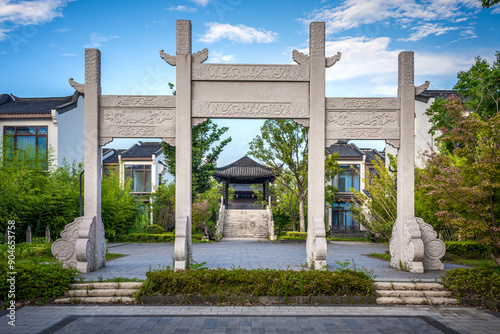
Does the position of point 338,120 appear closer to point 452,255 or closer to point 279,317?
point 279,317

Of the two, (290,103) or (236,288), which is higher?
(290,103)

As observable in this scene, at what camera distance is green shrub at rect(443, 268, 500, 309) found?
6.39 metres

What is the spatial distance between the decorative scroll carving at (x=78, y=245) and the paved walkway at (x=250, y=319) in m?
1.53

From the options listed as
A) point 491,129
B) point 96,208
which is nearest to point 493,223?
point 491,129

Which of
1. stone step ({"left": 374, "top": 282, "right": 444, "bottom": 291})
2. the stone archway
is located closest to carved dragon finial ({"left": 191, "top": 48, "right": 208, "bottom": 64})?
the stone archway

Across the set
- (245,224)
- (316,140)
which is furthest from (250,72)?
(245,224)

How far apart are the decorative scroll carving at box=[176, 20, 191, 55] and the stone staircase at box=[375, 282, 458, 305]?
18.5 feet

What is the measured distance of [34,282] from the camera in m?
6.57

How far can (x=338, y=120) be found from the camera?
833cm

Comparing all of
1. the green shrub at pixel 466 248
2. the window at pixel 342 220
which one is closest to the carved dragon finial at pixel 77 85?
the green shrub at pixel 466 248

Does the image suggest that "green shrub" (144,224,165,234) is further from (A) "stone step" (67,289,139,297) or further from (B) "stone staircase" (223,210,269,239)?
(A) "stone step" (67,289,139,297)

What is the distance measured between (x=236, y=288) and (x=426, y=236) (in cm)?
421

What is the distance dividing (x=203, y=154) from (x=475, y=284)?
50.6 ft

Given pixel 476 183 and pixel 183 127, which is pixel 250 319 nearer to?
pixel 183 127
